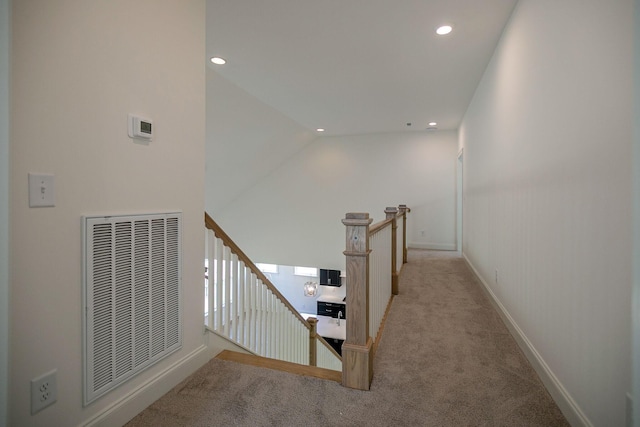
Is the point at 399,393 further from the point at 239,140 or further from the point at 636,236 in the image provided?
the point at 239,140

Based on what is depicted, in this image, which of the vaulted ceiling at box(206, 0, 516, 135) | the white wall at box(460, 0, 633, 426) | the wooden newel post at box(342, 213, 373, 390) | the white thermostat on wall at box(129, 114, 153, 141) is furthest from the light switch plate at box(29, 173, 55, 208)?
the white wall at box(460, 0, 633, 426)

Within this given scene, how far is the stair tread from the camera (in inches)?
74.3

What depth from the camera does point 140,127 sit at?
1557 mm

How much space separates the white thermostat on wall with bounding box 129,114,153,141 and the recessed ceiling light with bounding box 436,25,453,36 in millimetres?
2541

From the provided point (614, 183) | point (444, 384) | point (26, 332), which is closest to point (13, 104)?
point (26, 332)

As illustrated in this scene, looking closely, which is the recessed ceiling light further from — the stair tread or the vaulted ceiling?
the stair tread

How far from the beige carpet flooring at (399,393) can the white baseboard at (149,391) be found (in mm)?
40

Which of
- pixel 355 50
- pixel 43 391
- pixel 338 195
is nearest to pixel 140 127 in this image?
pixel 43 391

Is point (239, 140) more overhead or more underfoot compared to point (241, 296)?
more overhead

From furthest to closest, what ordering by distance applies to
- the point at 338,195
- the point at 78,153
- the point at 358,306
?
the point at 338,195, the point at 358,306, the point at 78,153

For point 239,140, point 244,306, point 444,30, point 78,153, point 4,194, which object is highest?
point 444,30

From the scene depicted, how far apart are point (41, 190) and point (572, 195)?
7.44 ft

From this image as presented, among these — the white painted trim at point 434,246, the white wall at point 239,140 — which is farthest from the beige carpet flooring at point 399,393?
the white painted trim at point 434,246

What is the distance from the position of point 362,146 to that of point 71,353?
21.8 ft
